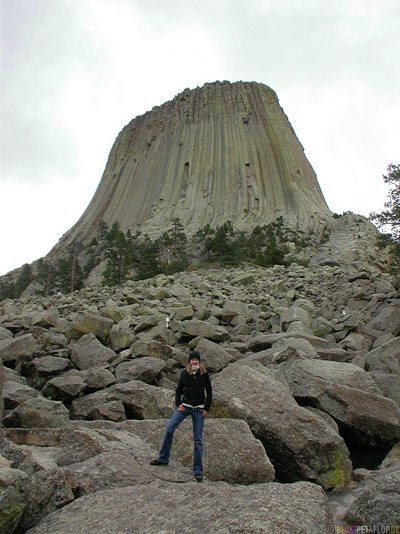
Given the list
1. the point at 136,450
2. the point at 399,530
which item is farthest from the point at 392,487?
the point at 136,450

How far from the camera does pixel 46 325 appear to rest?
29.4 ft

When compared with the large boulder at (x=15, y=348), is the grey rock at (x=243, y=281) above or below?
above

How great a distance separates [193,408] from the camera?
427cm

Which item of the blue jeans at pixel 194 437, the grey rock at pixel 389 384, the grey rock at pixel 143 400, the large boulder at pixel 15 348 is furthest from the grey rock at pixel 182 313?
the blue jeans at pixel 194 437

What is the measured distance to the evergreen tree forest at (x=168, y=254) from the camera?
29047 mm

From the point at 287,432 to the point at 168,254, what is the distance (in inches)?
1205

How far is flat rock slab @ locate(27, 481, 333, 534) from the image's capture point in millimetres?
2639

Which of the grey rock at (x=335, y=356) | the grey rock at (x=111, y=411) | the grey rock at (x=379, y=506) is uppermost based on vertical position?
the grey rock at (x=335, y=356)

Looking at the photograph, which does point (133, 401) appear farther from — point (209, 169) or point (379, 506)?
point (209, 169)

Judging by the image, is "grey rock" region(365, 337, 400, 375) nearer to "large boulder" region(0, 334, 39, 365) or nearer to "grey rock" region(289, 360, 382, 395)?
"grey rock" region(289, 360, 382, 395)

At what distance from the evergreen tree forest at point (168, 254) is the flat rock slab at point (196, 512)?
23.5 metres

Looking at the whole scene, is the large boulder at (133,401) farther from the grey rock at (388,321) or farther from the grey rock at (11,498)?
the grey rock at (388,321)

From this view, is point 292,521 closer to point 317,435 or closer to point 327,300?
point 317,435

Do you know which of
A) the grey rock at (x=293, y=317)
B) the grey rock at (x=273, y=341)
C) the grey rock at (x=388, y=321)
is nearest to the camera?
the grey rock at (x=273, y=341)
